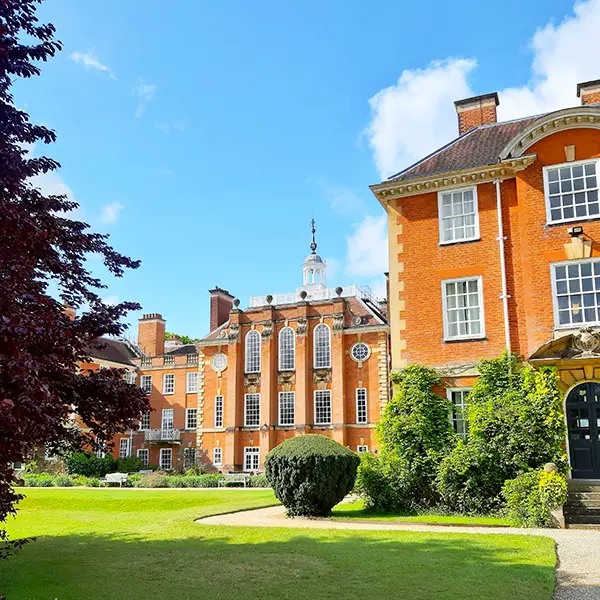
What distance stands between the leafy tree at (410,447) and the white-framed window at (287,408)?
2403cm

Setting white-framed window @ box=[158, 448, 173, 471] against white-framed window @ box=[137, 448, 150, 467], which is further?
white-framed window @ box=[137, 448, 150, 467]

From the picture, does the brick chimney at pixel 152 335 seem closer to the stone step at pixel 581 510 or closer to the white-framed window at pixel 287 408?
the white-framed window at pixel 287 408

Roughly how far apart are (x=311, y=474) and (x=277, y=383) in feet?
87.9

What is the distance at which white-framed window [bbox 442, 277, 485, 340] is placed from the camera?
18.5 m

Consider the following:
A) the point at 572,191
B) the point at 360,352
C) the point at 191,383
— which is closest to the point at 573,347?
the point at 572,191

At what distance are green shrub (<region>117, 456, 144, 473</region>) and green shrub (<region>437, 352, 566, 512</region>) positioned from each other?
1298 inches

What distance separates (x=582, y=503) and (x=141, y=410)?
441 inches

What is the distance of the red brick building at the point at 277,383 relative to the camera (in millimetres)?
40094

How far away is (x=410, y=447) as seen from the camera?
17391 mm

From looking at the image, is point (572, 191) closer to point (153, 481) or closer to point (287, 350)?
point (153, 481)

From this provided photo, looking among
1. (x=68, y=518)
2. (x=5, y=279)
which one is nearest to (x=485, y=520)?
(x=68, y=518)

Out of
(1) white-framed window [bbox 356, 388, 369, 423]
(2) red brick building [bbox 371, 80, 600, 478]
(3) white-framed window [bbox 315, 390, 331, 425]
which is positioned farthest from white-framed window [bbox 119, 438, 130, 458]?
(2) red brick building [bbox 371, 80, 600, 478]

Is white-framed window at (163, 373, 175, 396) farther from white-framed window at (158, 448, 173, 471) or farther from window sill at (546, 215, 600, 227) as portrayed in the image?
window sill at (546, 215, 600, 227)

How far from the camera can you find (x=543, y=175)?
1805cm
